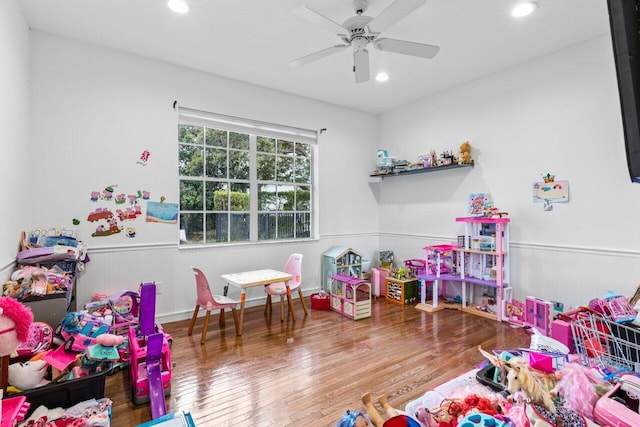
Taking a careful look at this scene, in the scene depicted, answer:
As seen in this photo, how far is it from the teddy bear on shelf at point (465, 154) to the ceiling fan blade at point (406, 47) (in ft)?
5.94

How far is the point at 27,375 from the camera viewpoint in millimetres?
1590

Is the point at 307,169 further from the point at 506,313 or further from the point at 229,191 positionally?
the point at 506,313

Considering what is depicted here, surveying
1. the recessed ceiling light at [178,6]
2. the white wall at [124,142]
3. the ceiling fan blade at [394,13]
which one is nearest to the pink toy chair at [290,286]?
the white wall at [124,142]

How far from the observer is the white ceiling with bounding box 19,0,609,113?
260 cm

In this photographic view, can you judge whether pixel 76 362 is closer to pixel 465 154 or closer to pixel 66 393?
pixel 66 393

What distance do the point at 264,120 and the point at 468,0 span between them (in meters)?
2.65

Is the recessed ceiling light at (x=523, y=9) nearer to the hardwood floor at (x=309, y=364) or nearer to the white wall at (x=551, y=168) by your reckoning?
the white wall at (x=551, y=168)

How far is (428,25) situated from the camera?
2.85 meters

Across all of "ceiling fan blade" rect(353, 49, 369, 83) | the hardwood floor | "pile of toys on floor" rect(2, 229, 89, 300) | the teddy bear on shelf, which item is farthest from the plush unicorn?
the teddy bear on shelf

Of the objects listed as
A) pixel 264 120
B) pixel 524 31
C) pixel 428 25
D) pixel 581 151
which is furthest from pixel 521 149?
pixel 264 120

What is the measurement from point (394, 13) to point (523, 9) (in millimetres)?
1319

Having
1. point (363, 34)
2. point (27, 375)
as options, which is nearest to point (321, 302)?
point (27, 375)

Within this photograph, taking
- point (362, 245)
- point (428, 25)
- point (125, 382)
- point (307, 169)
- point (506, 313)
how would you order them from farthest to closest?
point (362, 245) → point (307, 169) → point (506, 313) → point (428, 25) → point (125, 382)

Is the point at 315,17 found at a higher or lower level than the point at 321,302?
higher
